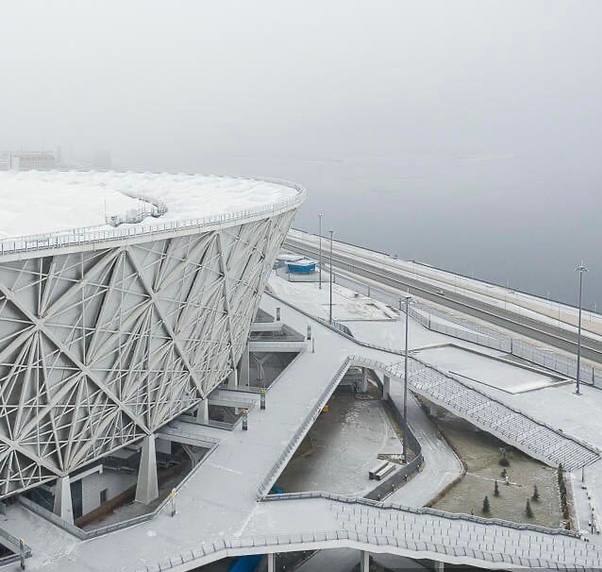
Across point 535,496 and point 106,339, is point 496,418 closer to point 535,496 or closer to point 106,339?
point 535,496

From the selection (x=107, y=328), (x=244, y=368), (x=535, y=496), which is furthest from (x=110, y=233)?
(x=244, y=368)

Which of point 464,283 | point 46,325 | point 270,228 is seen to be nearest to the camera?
point 46,325

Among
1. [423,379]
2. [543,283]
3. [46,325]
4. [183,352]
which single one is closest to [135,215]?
[183,352]

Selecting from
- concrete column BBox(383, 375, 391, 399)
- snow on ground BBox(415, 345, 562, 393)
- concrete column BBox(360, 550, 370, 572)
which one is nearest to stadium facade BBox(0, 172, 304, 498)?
concrete column BBox(360, 550, 370, 572)

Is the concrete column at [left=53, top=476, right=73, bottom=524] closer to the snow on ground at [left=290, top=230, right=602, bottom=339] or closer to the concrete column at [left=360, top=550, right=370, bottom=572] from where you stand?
the concrete column at [left=360, top=550, right=370, bottom=572]

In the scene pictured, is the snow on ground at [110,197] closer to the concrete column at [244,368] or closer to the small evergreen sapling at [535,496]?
the concrete column at [244,368]

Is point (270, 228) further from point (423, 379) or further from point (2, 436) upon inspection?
point (2, 436)
